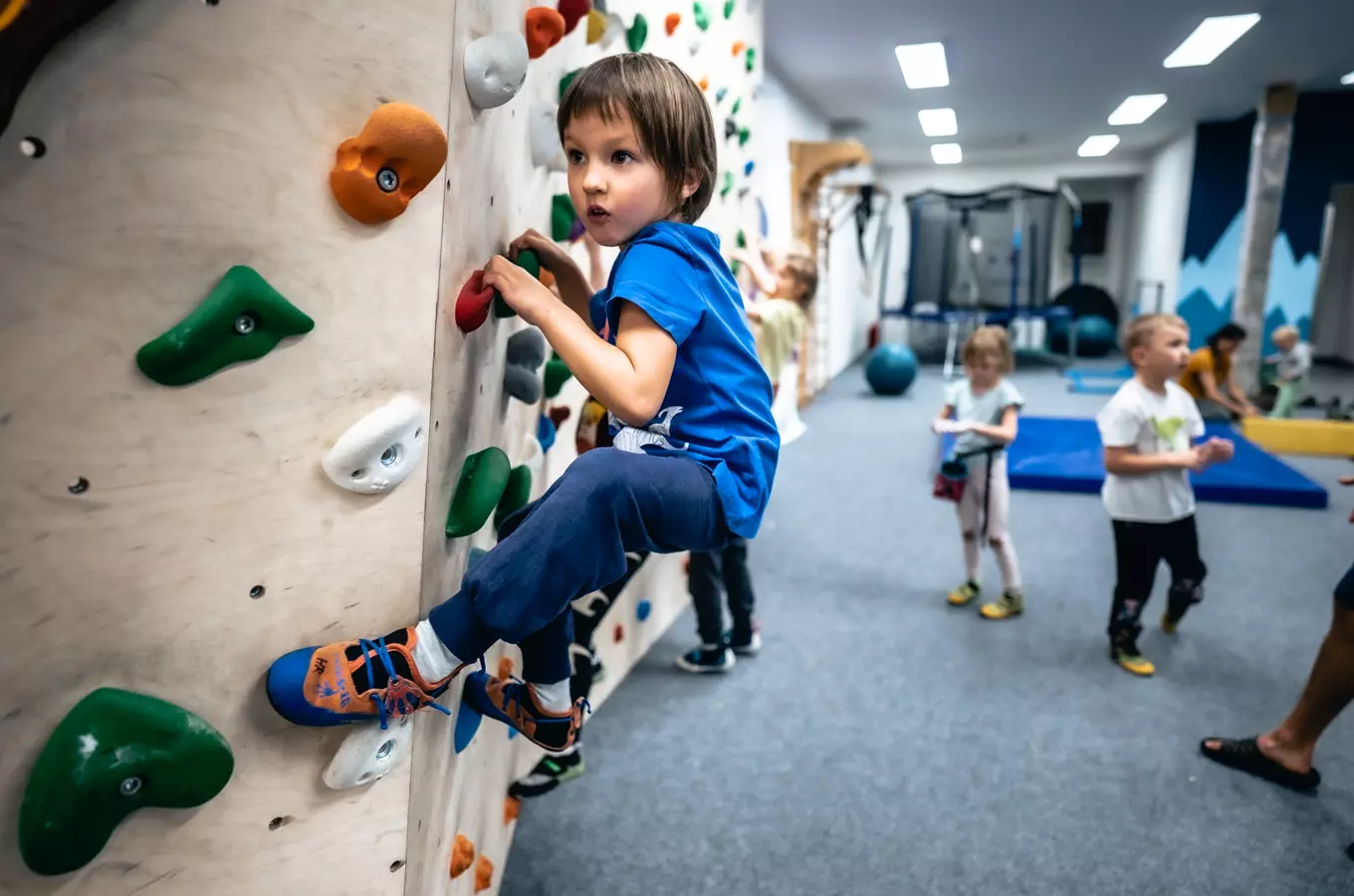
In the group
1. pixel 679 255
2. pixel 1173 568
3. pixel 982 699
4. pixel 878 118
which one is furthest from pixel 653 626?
pixel 878 118

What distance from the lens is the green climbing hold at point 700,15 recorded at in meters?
2.40

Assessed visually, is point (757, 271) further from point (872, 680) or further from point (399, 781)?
point (399, 781)

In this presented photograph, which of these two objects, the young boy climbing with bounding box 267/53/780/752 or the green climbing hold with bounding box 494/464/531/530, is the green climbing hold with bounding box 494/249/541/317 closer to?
the young boy climbing with bounding box 267/53/780/752

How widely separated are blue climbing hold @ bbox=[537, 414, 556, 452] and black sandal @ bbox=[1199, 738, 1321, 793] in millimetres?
1753

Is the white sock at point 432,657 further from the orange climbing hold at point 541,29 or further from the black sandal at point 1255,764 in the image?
the black sandal at point 1255,764

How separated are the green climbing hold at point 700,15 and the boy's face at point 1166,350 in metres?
1.50

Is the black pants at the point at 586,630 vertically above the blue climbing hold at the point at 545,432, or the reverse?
the blue climbing hold at the point at 545,432

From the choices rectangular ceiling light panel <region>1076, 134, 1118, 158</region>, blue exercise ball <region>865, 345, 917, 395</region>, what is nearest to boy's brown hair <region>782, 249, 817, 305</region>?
blue exercise ball <region>865, 345, 917, 395</region>

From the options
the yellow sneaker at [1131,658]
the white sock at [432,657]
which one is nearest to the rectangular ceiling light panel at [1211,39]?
the yellow sneaker at [1131,658]

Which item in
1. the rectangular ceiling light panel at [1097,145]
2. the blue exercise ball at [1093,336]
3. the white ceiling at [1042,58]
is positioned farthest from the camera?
the blue exercise ball at [1093,336]

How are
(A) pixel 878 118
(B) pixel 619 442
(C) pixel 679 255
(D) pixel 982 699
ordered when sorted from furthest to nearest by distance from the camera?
1. (A) pixel 878 118
2. (D) pixel 982 699
3. (B) pixel 619 442
4. (C) pixel 679 255

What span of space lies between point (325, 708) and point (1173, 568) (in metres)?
2.51

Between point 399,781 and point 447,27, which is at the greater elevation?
point 447,27

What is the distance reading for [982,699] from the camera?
8.00 feet
